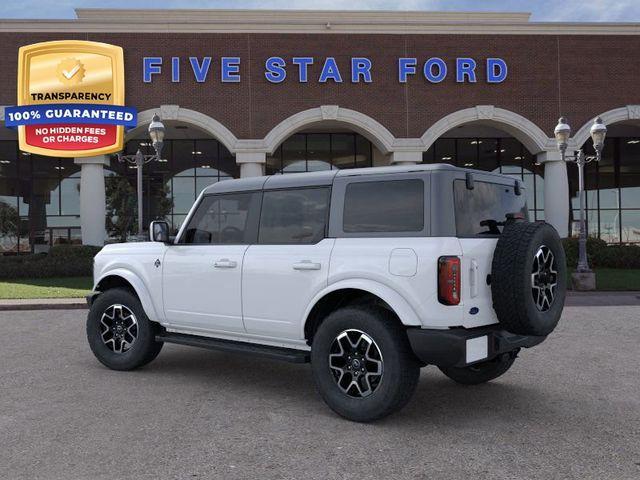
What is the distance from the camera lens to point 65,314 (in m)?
11.9

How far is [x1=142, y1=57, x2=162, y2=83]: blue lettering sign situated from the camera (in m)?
22.7

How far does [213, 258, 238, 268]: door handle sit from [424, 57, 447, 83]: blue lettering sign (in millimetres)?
19747

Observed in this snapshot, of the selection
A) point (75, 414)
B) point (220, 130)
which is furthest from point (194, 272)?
point (220, 130)

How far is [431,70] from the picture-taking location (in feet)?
76.3

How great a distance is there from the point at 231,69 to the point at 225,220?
61.1 ft

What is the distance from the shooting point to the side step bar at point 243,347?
16.5 ft

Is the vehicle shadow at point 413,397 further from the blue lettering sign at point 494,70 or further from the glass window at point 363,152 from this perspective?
the glass window at point 363,152

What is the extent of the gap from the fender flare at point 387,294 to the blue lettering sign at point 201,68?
19955 millimetres

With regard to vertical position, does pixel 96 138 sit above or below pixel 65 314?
above

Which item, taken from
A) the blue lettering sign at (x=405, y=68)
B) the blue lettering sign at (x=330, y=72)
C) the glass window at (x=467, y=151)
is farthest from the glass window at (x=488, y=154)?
the blue lettering sign at (x=330, y=72)

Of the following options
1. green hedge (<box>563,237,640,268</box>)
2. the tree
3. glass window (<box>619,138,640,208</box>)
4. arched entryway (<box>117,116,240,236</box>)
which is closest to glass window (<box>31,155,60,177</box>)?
arched entryway (<box>117,116,240,236</box>)

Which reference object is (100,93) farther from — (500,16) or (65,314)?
(500,16)

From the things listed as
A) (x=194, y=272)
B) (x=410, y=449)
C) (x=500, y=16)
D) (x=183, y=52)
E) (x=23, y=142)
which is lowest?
(x=410, y=449)

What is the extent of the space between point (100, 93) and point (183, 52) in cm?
374
